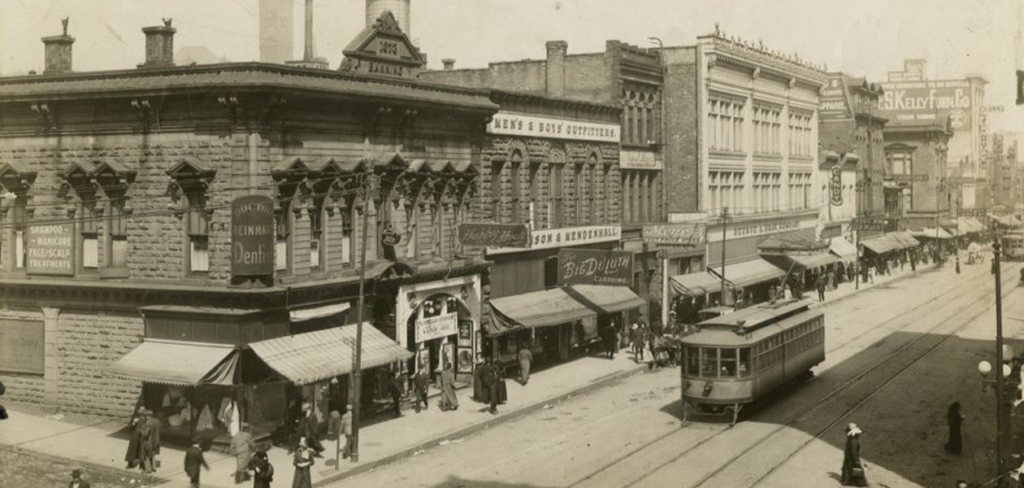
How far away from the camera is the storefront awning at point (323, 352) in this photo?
84.7ft

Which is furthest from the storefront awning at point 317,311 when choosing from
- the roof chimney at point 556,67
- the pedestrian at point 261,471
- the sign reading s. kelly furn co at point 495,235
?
the roof chimney at point 556,67

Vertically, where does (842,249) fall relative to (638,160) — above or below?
below

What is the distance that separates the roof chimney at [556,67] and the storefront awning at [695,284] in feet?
35.7

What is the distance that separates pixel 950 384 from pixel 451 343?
1771cm

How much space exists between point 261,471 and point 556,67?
2987cm

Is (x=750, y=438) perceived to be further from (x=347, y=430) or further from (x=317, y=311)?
(x=317, y=311)

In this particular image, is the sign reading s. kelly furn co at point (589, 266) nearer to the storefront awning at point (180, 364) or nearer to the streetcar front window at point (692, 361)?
the streetcar front window at point (692, 361)

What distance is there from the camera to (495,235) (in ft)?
110

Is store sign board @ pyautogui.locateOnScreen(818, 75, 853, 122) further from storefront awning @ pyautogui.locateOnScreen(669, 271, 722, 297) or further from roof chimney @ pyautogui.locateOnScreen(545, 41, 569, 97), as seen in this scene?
A: roof chimney @ pyautogui.locateOnScreen(545, 41, 569, 97)

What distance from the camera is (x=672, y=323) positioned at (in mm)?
46438

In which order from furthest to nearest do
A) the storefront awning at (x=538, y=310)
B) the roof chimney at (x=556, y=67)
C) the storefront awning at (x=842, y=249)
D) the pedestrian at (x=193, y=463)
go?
the storefront awning at (x=842, y=249) → the roof chimney at (x=556, y=67) → the storefront awning at (x=538, y=310) → the pedestrian at (x=193, y=463)

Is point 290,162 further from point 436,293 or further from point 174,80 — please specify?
point 436,293

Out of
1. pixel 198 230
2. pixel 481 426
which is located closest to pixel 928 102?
pixel 481 426

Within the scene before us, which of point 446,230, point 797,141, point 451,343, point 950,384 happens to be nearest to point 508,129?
point 446,230
